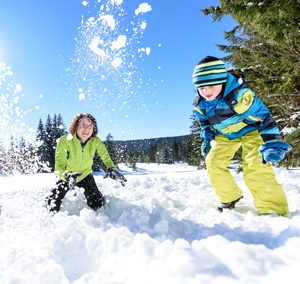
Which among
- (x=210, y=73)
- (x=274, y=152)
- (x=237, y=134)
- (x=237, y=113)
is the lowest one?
(x=274, y=152)

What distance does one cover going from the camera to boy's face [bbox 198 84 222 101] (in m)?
4.27

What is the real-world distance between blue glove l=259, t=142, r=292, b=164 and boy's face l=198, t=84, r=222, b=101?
0.90 m

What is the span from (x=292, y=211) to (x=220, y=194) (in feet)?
3.10

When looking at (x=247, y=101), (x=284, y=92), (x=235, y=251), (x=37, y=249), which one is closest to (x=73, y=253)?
(x=37, y=249)

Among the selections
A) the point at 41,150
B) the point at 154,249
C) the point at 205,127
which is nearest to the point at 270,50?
the point at 205,127

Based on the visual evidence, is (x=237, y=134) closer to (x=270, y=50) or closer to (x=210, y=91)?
(x=210, y=91)

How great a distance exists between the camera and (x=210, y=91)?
14.1 ft

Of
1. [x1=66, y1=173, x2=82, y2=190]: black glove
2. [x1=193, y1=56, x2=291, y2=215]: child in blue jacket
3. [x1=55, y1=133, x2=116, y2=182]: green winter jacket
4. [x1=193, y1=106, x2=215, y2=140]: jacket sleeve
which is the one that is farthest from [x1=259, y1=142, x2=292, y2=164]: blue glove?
[x1=66, y1=173, x2=82, y2=190]: black glove

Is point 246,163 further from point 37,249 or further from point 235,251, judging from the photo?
point 37,249

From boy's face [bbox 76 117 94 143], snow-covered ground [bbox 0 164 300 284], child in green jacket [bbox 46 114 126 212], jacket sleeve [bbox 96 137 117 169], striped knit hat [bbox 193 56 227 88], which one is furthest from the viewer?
jacket sleeve [bbox 96 137 117 169]

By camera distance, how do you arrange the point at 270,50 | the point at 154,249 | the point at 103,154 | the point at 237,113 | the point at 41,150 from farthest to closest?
the point at 41,150 → the point at 270,50 → the point at 103,154 → the point at 237,113 → the point at 154,249

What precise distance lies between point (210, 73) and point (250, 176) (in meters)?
1.43

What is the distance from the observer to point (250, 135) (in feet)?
15.4

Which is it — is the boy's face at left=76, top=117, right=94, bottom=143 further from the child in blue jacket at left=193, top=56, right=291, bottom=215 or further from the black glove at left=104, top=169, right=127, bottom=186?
the child in blue jacket at left=193, top=56, right=291, bottom=215
